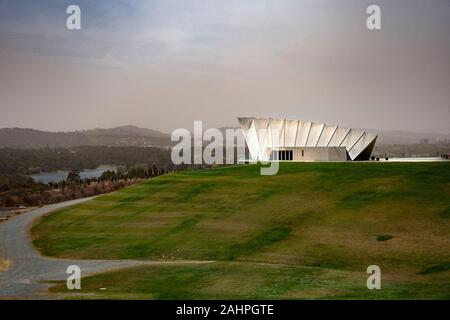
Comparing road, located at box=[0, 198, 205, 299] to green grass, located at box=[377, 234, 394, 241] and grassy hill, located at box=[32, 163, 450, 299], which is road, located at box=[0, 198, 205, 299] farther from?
green grass, located at box=[377, 234, 394, 241]

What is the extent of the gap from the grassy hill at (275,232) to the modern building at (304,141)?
7.74 metres

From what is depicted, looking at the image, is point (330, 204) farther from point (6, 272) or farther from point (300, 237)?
point (6, 272)

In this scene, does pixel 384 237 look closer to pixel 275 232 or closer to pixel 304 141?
pixel 275 232

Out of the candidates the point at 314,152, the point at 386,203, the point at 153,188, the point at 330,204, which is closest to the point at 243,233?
the point at 330,204

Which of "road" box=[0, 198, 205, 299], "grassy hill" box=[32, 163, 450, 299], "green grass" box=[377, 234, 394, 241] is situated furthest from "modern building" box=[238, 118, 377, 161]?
"road" box=[0, 198, 205, 299]

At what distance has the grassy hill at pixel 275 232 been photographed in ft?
80.9

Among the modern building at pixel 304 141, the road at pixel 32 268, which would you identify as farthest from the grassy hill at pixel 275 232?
the modern building at pixel 304 141

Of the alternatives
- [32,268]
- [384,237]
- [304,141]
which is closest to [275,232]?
A: [384,237]

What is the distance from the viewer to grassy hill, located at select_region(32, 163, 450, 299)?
2467 centimetres

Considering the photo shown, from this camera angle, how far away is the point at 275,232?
117 ft

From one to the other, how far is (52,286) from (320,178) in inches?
1055

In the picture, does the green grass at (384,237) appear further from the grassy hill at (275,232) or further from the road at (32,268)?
the road at (32,268)

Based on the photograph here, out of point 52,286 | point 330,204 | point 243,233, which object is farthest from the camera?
point 330,204

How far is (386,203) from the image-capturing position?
37875 mm
